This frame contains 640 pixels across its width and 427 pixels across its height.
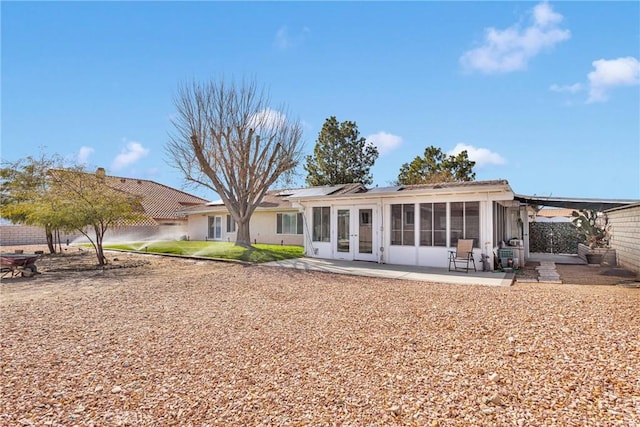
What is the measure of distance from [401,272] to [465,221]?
8.89 feet

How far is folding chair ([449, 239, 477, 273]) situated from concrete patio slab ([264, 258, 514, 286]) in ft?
1.22

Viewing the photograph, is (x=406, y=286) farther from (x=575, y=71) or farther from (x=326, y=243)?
(x=575, y=71)

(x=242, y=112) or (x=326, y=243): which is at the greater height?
(x=242, y=112)

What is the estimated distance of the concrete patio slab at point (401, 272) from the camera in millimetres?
9181

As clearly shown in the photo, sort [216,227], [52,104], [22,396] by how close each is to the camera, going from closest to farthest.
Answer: [22,396], [52,104], [216,227]

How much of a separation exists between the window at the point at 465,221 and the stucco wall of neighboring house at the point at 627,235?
4809 millimetres

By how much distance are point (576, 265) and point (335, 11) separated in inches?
505

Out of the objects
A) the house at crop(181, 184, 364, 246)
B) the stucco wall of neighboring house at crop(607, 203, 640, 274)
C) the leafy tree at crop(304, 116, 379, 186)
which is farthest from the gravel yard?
the leafy tree at crop(304, 116, 379, 186)

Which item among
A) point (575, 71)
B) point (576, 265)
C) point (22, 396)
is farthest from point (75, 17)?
point (576, 265)

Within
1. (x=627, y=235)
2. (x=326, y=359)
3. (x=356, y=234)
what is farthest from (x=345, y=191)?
(x=326, y=359)

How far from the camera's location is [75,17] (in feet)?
32.6

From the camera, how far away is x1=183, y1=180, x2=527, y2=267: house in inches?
424

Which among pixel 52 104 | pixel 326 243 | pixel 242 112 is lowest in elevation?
pixel 326 243

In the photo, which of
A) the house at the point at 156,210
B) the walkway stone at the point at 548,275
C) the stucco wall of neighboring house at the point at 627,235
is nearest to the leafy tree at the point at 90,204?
the house at the point at 156,210
